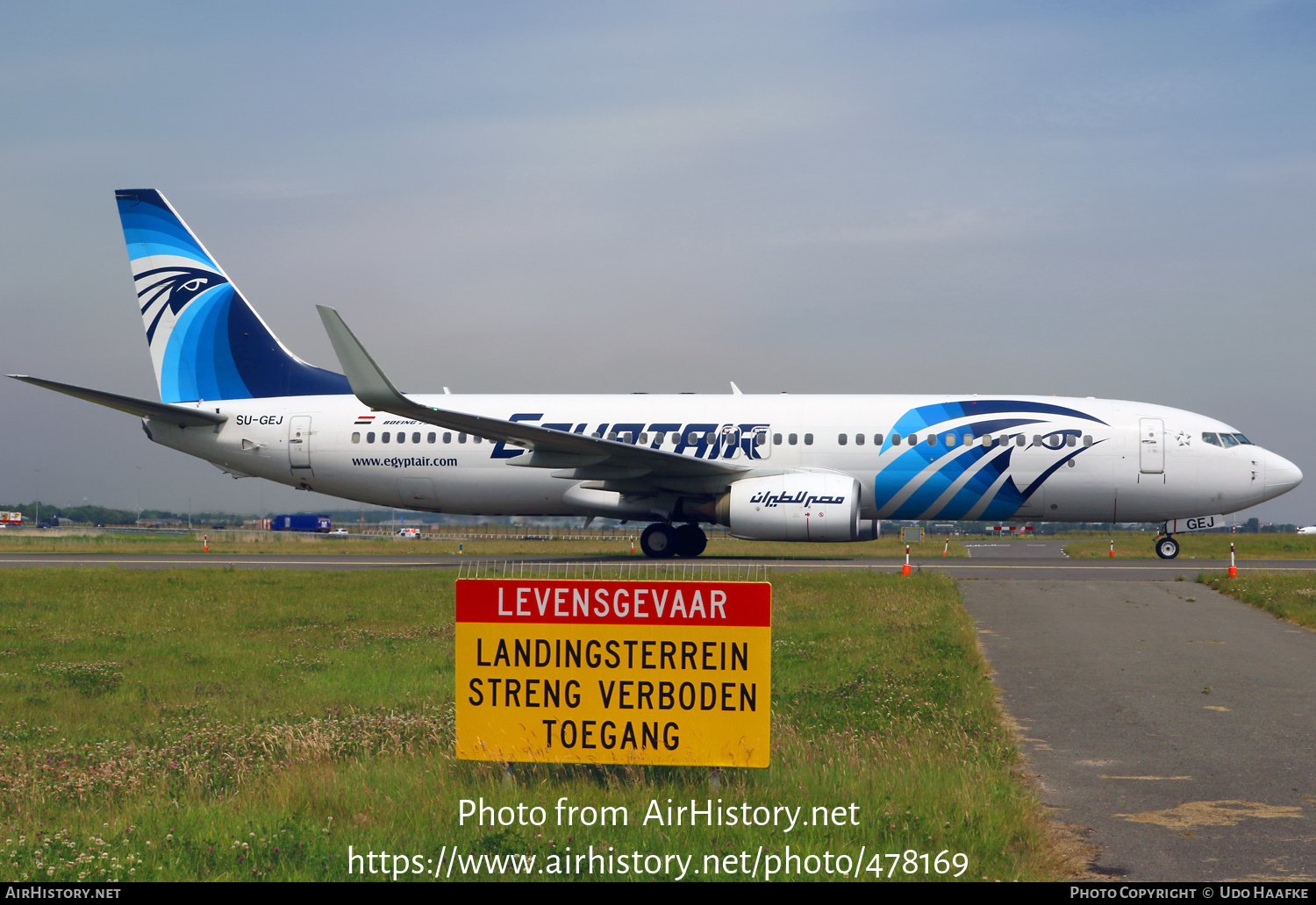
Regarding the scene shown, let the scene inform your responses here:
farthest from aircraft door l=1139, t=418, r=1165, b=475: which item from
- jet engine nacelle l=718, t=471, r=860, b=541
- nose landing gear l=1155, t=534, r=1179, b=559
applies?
jet engine nacelle l=718, t=471, r=860, b=541

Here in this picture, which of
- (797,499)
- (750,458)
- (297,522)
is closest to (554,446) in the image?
(750,458)

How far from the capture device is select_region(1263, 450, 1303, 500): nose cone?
23.7m

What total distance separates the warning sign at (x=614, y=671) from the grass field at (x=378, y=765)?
0.27 meters

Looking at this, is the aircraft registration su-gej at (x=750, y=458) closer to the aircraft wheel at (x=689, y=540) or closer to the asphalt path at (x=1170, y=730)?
the aircraft wheel at (x=689, y=540)

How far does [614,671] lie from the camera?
5.53 m

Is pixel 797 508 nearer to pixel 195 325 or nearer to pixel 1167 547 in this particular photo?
pixel 1167 547

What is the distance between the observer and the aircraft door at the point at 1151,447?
23.4 m

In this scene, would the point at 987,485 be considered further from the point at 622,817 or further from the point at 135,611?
the point at 622,817

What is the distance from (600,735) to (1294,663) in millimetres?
7684

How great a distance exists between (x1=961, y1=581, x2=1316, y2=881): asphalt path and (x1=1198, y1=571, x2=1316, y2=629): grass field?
13.1 inches

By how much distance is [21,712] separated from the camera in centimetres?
821

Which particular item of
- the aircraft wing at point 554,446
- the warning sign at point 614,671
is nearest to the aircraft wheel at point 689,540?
the aircraft wing at point 554,446

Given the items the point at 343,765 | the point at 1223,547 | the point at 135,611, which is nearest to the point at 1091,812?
the point at 343,765

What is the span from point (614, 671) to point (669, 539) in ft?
59.3
